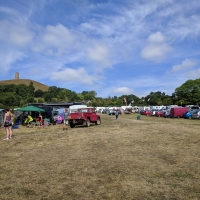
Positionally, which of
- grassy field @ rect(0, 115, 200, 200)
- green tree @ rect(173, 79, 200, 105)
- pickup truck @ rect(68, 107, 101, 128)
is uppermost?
green tree @ rect(173, 79, 200, 105)

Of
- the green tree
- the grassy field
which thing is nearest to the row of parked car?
the grassy field

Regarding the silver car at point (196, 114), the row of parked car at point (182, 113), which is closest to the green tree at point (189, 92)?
the row of parked car at point (182, 113)

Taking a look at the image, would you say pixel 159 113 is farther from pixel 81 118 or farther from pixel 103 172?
pixel 103 172

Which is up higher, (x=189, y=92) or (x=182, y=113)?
(x=189, y=92)

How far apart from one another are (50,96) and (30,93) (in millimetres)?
17352

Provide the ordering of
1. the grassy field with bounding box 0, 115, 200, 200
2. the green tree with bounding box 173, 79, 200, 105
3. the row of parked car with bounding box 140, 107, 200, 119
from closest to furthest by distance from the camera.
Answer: the grassy field with bounding box 0, 115, 200, 200
the row of parked car with bounding box 140, 107, 200, 119
the green tree with bounding box 173, 79, 200, 105

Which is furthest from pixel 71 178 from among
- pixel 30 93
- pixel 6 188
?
pixel 30 93

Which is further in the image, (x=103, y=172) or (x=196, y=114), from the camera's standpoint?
(x=196, y=114)

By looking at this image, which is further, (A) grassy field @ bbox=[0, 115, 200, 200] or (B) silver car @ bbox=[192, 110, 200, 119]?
(B) silver car @ bbox=[192, 110, 200, 119]

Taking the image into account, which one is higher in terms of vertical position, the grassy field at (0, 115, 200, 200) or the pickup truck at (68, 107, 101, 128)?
the pickup truck at (68, 107, 101, 128)

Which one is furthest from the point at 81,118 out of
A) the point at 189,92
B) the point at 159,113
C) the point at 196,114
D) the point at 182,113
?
the point at 189,92

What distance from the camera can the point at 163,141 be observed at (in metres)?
11.3

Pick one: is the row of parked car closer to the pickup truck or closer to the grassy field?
the pickup truck

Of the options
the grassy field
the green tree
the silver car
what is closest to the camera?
the grassy field
